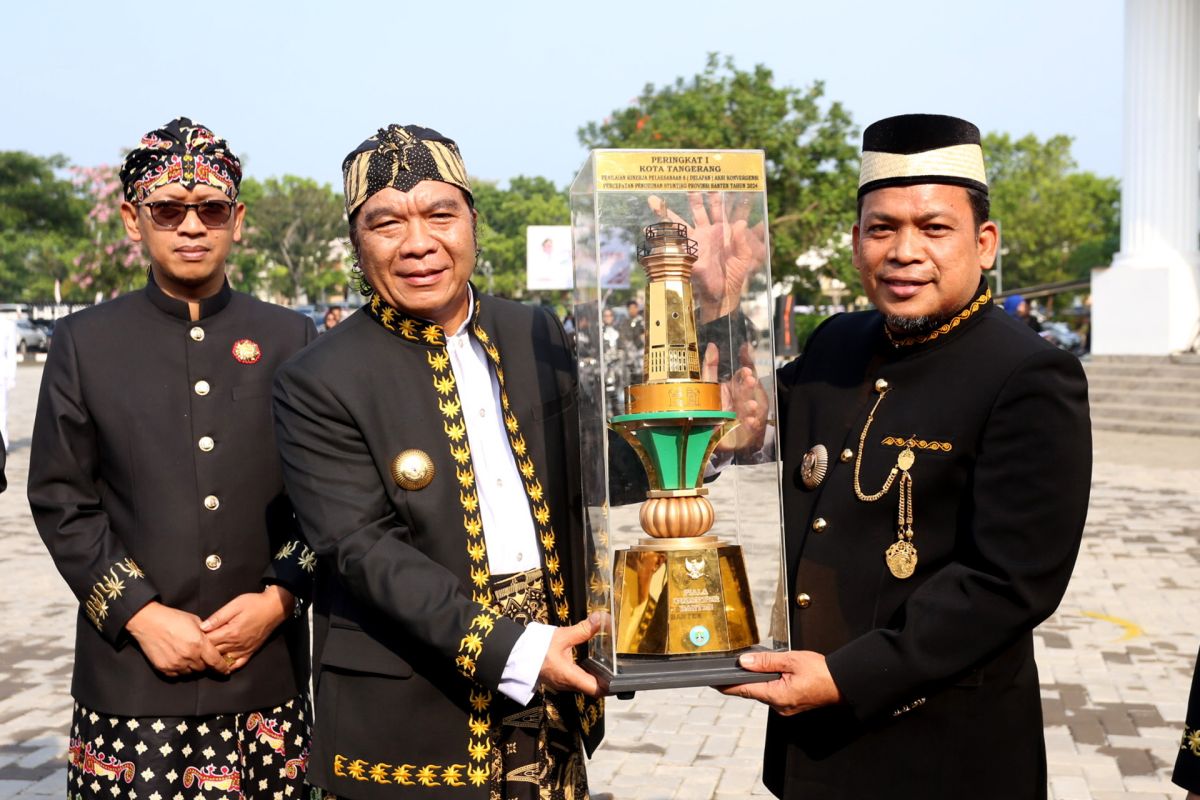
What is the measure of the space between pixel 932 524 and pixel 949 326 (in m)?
0.46

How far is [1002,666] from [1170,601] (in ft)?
22.4

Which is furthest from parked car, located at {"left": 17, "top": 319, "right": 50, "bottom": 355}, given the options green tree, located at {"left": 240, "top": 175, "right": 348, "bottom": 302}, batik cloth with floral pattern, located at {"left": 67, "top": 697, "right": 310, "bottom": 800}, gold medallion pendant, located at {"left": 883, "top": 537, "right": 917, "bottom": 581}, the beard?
gold medallion pendant, located at {"left": 883, "top": 537, "right": 917, "bottom": 581}

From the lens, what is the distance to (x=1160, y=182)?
823 inches

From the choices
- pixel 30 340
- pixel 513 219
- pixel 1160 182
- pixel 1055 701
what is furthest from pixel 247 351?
pixel 513 219

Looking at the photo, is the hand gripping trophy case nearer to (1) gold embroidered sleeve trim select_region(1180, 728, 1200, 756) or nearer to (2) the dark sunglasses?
(1) gold embroidered sleeve trim select_region(1180, 728, 1200, 756)

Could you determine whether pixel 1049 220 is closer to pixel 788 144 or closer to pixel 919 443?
pixel 788 144

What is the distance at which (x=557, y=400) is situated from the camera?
336 cm

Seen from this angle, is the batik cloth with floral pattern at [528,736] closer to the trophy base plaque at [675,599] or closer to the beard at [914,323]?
the trophy base plaque at [675,599]

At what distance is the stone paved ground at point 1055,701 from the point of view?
5.69m

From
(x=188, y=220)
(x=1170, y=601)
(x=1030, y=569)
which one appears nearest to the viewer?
(x=1030, y=569)

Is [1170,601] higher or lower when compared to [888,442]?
lower

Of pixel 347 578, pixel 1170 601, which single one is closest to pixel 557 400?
pixel 347 578

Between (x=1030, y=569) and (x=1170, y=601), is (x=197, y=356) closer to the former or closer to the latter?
Answer: (x=1030, y=569)

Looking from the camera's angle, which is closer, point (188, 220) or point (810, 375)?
point (810, 375)
